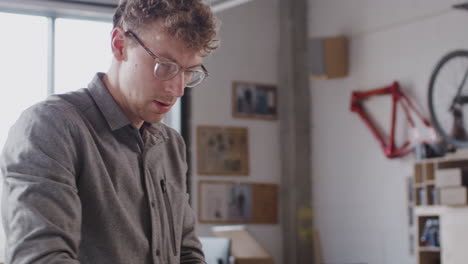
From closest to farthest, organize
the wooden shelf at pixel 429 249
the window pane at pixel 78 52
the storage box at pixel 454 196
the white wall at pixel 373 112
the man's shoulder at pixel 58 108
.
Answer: the man's shoulder at pixel 58 108 → the storage box at pixel 454 196 → the wooden shelf at pixel 429 249 → the window pane at pixel 78 52 → the white wall at pixel 373 112

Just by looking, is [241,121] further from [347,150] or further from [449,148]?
[449,148]

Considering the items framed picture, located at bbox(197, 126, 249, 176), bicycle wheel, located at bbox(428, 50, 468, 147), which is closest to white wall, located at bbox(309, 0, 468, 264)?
bicycle wheel, located at bbox(428, 50, 468, 147)

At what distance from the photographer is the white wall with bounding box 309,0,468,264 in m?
7.16

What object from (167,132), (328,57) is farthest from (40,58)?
(167,132)

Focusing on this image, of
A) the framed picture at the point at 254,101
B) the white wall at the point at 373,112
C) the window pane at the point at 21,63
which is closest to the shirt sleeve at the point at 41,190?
the window pane at the point at 21,63

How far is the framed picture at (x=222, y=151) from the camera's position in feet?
28.0

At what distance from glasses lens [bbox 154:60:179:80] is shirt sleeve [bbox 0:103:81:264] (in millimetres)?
223

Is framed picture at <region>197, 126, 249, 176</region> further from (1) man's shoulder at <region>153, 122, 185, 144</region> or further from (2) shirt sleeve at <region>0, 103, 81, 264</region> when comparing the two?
(2) shirt sleeve at <region>0, 103, 81, 264</region>

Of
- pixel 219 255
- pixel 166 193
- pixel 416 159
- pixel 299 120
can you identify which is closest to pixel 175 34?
pixel 166 193

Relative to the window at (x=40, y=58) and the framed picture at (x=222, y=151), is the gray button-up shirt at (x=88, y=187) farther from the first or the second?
the framed picture at (x=222, y=151)

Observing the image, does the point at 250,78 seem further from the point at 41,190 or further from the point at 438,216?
the point at 41,190

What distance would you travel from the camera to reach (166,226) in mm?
1642

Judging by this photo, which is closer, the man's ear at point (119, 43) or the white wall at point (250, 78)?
the man's ear at point (119, 43)

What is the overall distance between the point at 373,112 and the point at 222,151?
188cm
